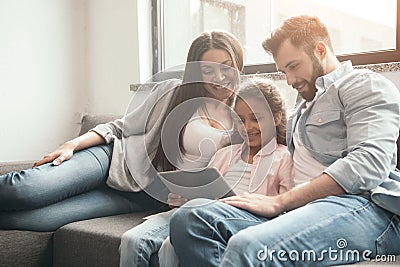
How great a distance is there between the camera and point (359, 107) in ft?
4.28

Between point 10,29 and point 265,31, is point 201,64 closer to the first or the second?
point 265,31

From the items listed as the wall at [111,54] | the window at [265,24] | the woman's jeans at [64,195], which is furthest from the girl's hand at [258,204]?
the wall at [111,54]

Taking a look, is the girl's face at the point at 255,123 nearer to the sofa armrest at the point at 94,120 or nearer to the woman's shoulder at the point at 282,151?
the woman's shoulder at the point at 282,151

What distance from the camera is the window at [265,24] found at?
1.96 meters

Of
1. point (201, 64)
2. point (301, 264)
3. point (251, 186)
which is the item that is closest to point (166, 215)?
point (251, 186)

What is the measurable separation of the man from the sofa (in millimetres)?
360

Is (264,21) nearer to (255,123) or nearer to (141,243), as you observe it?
(255,123)

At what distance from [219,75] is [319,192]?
0.40 metres

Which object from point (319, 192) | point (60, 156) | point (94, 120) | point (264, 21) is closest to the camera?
point (319, 192)

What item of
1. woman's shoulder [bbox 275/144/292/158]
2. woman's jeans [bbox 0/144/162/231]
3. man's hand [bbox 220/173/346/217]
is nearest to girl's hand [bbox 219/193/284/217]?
man's hand [bbox 220/173/346/217]

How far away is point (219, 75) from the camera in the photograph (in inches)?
56.1

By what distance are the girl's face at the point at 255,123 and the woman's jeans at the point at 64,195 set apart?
0.53 metres

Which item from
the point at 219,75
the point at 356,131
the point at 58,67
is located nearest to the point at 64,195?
the point at 219,75

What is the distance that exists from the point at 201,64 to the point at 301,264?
660 mm
